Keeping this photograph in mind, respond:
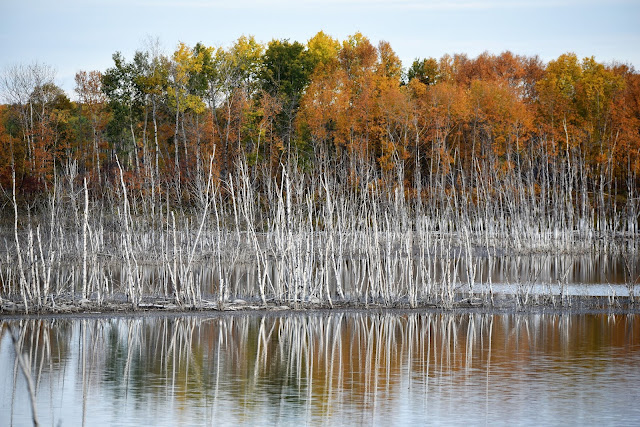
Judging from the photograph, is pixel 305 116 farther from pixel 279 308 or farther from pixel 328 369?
pixel 328 369

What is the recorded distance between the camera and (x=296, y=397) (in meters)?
12.5

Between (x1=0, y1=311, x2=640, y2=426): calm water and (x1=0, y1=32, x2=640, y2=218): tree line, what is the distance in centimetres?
2553

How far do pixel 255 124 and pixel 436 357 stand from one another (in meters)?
37.7

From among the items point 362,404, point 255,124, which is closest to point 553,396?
point 362,404

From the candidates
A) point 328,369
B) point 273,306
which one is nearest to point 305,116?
point 273,306

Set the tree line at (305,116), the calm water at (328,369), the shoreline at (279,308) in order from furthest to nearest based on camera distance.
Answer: the tree line at (305,116) < the shoreline at (279,308) < the calm water at (328,369)

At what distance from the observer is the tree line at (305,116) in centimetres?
4709

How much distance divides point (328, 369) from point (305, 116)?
124 ft

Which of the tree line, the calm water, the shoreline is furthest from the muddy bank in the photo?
the tree line

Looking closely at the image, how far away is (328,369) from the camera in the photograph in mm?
14430

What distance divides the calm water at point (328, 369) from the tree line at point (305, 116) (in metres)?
25.5

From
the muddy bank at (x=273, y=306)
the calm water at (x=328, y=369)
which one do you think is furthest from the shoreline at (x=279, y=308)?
the calm water at (x=328, y=369)

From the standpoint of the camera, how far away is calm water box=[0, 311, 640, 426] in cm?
1145

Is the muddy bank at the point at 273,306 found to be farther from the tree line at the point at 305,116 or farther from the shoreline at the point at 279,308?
the tree line at the point at 305,116
